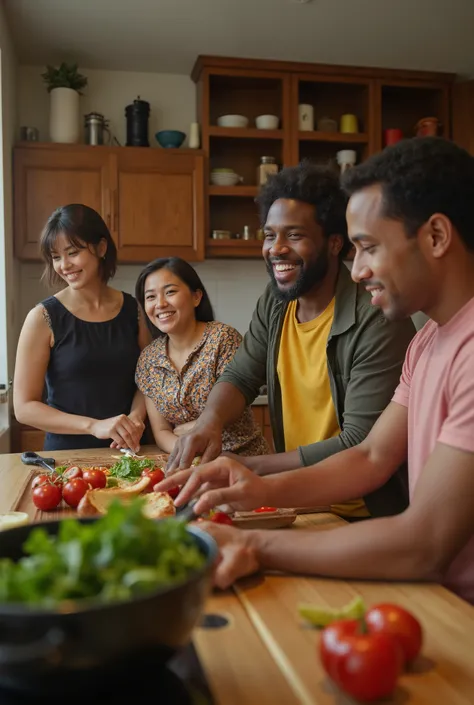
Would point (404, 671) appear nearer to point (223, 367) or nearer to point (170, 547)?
point (170, 547)

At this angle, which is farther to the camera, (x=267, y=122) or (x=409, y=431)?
(x=267, y=122)

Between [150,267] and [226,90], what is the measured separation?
2.53 meters

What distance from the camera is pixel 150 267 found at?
2.40 m

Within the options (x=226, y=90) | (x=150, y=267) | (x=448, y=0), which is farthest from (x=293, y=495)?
(x=226, y=90)

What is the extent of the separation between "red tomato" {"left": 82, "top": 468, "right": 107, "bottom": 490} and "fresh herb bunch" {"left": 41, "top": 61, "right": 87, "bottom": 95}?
323 cm

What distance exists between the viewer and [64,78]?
161 inches

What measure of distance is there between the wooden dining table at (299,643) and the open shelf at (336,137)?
3.73m

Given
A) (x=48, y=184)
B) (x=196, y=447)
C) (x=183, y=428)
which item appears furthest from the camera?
(x=48, y=184)

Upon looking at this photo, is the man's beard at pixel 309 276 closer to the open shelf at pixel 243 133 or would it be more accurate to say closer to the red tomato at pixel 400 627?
the red tomato at pixel 400 627

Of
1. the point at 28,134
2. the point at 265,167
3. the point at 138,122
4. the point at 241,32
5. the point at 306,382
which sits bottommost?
the point at 306,382

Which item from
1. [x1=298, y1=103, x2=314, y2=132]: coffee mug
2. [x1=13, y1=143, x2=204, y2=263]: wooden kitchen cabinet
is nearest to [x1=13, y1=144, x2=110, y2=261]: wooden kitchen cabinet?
[x1=13, y1=143, x2=204, y2=263]: wooden kitchen cabinet

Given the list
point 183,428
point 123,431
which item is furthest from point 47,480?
point 183,428

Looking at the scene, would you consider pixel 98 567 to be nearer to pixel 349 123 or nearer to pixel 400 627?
pixel 400 627

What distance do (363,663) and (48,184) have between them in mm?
3810
